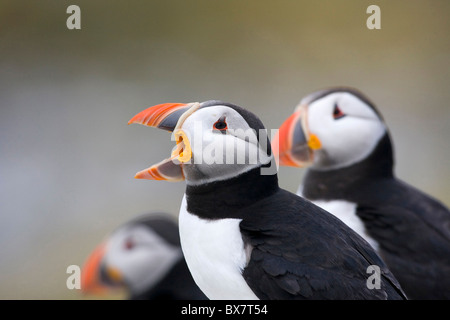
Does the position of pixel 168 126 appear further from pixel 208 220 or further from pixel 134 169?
pixel 134 169

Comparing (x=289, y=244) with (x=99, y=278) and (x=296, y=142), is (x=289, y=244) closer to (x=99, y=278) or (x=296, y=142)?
(x=296, y=142)

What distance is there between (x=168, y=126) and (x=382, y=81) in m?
6.56

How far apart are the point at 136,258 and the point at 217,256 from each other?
1.80 metres

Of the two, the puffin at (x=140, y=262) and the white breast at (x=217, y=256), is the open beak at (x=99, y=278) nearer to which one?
the puffin at (x=140, y=262)

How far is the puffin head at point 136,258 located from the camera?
127 inches

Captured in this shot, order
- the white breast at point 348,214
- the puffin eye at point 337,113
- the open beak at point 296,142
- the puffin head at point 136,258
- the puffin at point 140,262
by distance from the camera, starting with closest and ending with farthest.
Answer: the white breast at point 348,214
the open beak at point 296,142
the puffin eye at point 337,113
the puffin at point 140,262
the puffin head at point 136,258

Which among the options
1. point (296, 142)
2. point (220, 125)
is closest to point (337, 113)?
point (296, 142)

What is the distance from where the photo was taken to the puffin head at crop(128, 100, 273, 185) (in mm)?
1638

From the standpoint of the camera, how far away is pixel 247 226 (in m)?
1.65

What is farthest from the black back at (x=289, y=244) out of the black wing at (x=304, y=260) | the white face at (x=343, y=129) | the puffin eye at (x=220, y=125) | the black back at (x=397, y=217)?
the white face at (x=343, y=129)

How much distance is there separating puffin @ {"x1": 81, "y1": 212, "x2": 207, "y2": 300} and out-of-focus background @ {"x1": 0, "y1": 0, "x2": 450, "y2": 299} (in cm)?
231

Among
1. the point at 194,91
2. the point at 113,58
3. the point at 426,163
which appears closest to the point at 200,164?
the point at 426,163

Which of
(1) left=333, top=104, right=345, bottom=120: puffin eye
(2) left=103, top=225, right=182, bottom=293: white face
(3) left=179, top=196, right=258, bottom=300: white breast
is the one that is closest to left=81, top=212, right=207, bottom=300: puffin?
(2) left=103, top=225, right=182, bottom=293: white face

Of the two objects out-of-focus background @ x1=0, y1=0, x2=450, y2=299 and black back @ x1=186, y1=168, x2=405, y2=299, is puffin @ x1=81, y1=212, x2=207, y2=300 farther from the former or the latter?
out-of-focus background @ x1=0, y1=0, x2=450, y2=299
